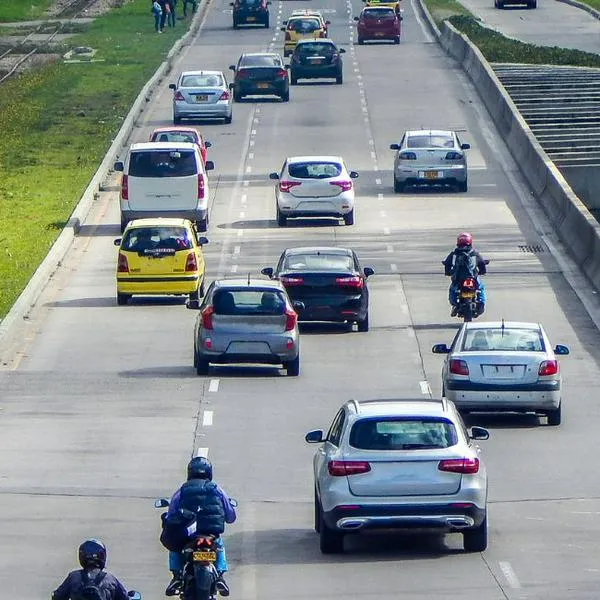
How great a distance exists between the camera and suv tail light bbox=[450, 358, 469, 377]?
84.2 feet

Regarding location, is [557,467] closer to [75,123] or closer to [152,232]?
[152,232]

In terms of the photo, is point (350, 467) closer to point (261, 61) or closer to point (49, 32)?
point (261, 61)

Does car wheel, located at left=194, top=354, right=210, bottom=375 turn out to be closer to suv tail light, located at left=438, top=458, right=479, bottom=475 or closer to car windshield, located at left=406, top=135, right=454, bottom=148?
suv tail light, located at left=438, top=458, right=479, bottom=475

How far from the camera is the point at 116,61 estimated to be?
265ft

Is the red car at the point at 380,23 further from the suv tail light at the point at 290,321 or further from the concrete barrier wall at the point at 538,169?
the suv tail light at the point at 290,321

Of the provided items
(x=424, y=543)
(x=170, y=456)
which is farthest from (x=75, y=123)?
(x=424, y=543)

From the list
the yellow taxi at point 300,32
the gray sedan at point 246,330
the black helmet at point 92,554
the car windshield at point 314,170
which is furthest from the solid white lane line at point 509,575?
the yellow taxi at point 300,32

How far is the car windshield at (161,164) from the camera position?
4353cm

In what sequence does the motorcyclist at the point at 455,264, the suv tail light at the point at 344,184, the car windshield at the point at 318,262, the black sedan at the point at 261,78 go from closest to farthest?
the motorcyclist at the point at 455,264
the car windshield at the point at 318,262
the suv tail light at the point at 344,184
the black sedan at the point at 261,78

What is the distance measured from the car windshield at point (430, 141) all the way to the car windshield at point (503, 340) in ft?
80.6

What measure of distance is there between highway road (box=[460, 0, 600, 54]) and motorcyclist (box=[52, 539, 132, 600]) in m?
69.4

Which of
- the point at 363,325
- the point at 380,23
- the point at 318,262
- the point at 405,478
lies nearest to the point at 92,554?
the point at 405,478

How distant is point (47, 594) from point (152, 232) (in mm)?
21230

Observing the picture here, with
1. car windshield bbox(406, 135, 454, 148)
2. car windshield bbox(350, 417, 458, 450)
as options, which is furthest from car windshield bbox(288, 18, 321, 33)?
car windshield bbox(350, 417, 458, 450)
